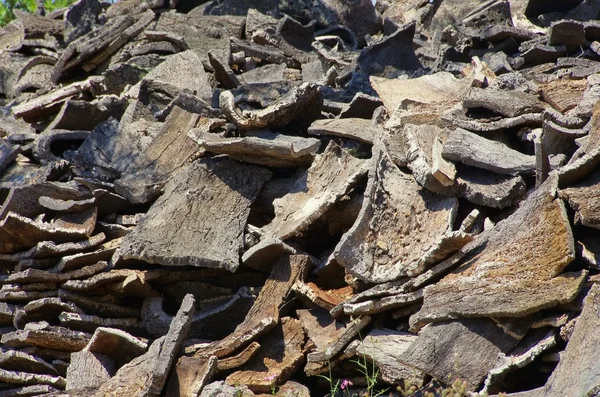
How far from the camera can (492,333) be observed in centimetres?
311

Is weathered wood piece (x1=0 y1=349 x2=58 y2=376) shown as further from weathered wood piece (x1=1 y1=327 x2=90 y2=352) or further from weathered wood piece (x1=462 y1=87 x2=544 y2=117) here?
weathered wood piece (x1=462 y1=87 x2=544 y2=117)

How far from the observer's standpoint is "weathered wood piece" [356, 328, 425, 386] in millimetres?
3217

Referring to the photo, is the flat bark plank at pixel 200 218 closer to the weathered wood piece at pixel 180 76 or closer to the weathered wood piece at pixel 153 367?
the weathered wood piece at pixel 153 367

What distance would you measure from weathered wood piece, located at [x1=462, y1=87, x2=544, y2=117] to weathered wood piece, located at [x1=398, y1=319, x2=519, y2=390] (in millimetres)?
1660

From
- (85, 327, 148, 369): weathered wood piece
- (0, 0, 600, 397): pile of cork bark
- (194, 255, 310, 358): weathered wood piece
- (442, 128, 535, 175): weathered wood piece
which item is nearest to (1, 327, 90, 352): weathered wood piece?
(0, 0, 600, 397): pile of cork bark

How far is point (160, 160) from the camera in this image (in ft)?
15.8

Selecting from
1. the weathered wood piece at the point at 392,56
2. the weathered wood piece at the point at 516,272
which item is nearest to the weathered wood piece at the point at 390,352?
the weathered wood piece at the point at 516,272

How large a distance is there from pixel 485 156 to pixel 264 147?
1.22 metres

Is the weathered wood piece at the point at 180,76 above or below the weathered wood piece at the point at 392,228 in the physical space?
below

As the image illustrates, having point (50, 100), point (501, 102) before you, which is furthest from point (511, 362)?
point (50, 100)

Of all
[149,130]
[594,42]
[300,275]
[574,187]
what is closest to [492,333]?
[574,187]

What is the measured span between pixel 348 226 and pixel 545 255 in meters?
1.20

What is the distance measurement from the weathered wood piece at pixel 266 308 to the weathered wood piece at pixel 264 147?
678 mm

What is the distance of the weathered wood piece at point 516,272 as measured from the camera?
9.94ft
